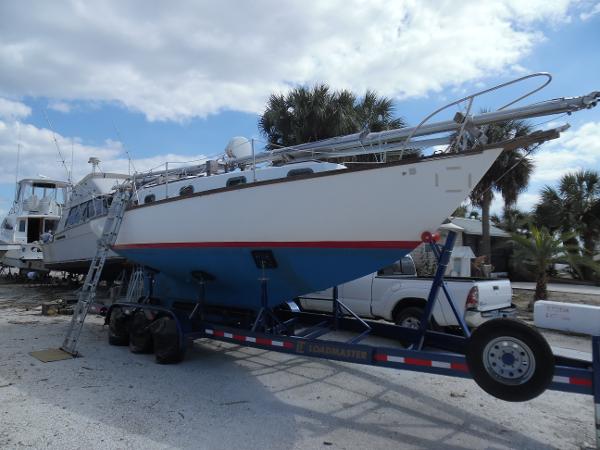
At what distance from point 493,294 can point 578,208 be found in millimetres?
18967

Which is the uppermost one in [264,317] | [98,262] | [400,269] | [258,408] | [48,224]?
[48,224]

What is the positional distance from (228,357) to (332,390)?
2.04 meters

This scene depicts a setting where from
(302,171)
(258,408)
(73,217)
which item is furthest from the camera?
(73,217)

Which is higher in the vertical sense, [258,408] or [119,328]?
[119,328]

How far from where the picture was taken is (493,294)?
7.34 meters

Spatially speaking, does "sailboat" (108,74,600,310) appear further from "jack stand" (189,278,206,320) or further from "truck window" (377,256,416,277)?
"truck window" (377,256,416,277)

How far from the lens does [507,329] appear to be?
404 cm

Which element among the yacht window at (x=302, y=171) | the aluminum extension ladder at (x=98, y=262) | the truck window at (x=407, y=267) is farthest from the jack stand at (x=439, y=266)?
the aluminum extension ladder at (x=98, y=262)

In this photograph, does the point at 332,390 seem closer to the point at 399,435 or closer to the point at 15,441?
the point at 399,435

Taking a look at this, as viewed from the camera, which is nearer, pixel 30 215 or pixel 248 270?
pixel 248 270

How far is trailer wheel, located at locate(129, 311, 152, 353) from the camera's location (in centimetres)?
693

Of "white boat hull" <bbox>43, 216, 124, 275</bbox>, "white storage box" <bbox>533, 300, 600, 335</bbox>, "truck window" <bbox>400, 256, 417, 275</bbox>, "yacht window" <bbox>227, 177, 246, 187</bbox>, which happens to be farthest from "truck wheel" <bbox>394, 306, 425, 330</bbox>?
"white boat hull" <bbox>43, 216, 124, 275</bbox>

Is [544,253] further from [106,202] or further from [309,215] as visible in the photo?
[106,202]

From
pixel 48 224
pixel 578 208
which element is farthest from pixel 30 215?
pixel 578 208
